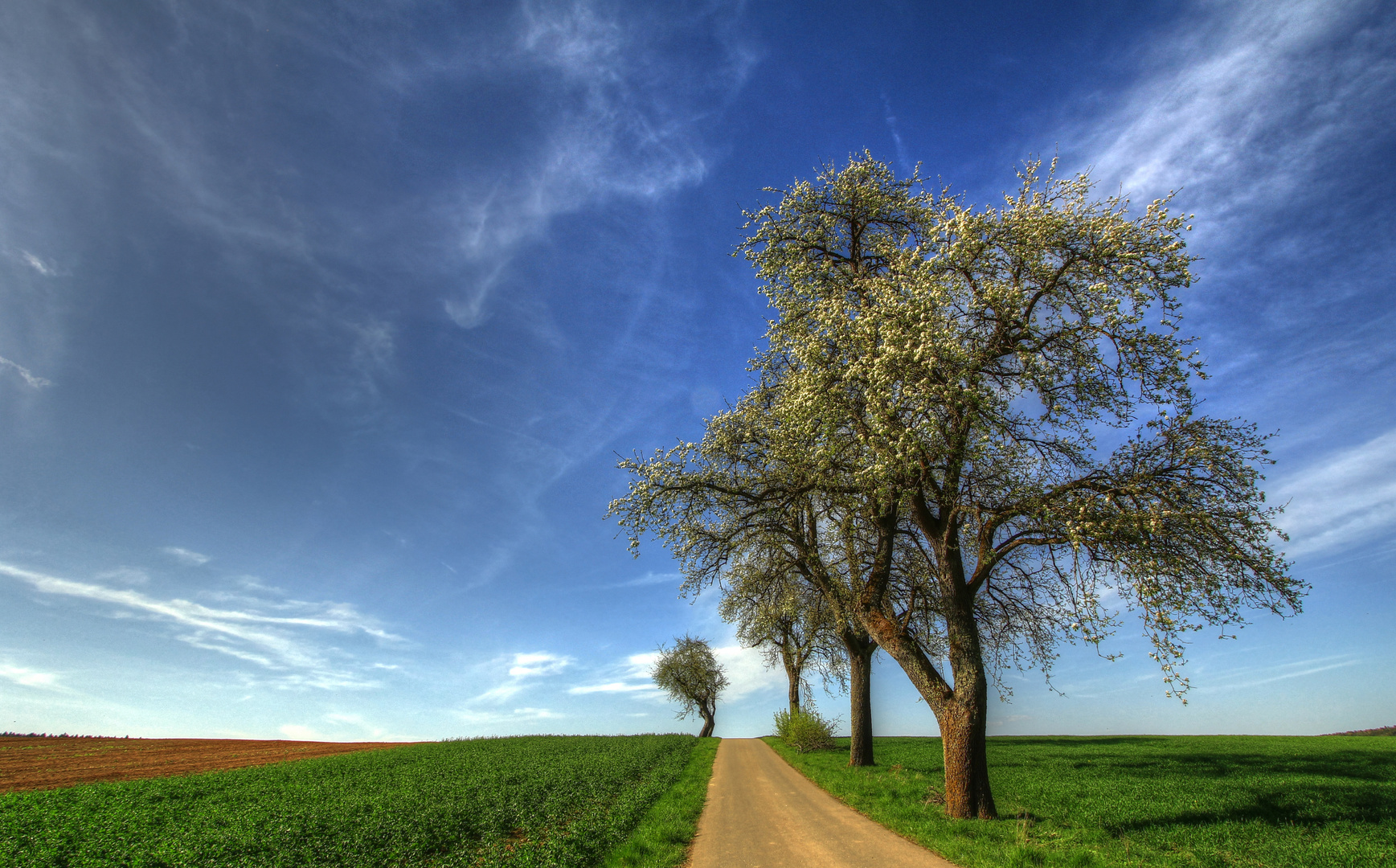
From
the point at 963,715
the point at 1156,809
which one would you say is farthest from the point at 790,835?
the point at 1156,809

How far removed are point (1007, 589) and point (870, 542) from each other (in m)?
4.56

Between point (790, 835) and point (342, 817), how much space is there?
1149cm

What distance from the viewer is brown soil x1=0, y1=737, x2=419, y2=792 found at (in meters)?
25.2

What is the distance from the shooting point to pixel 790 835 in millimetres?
12219

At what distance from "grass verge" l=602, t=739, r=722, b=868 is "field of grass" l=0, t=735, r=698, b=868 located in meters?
0.47

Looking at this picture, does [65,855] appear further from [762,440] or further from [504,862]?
[762,440]

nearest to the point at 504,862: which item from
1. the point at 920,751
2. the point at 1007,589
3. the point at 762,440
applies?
the point at 762,440

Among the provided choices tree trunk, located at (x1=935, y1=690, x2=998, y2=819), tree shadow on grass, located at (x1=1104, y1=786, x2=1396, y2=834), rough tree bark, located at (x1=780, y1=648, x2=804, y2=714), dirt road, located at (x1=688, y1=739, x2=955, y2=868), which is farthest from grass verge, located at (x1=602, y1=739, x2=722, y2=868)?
rough tree bark, located at (x1=780, y1=648, x2=804, y2=714)

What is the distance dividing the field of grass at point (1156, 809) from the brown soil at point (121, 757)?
103 ft

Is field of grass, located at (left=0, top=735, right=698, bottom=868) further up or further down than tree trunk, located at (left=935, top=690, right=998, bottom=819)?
further down

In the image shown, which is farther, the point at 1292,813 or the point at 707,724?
the point at 707,724

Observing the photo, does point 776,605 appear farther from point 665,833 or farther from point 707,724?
point 707,724

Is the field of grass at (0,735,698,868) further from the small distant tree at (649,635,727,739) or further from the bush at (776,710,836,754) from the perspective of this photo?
the small distant tree at (649,635,727,739)

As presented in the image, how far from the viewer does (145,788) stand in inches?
806
